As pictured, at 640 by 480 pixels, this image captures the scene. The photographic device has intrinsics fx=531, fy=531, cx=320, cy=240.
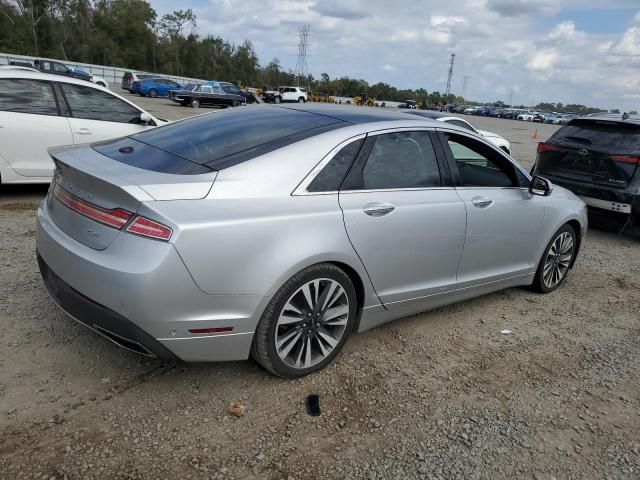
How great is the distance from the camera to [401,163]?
3607mm

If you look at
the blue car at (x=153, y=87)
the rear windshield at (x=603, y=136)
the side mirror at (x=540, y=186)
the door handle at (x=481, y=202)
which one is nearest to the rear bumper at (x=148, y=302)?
the door handle at (x=481, y=202)

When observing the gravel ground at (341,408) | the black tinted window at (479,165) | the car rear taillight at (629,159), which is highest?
the black tinted window at (479,165)

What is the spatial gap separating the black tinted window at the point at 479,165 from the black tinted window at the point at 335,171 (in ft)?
3.16

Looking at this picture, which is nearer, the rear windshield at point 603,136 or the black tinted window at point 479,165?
the black tinted window at point 479,165

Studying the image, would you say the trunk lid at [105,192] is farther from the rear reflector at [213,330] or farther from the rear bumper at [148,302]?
the rear reflector at [213,330]

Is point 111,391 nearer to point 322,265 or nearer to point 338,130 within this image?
point 322,265

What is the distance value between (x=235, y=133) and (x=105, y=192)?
39.3 inches

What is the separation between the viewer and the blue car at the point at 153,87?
37219 mm

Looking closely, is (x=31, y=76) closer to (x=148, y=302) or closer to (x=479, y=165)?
(x=148, y=302)

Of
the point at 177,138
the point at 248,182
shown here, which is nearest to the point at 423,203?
the point at 248,182

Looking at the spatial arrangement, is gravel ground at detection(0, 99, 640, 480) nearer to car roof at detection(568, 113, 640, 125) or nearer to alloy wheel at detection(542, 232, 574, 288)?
alloy wheel at detection(542, 232, 574, 288)

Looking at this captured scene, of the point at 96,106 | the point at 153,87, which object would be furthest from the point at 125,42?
the point at 96,106

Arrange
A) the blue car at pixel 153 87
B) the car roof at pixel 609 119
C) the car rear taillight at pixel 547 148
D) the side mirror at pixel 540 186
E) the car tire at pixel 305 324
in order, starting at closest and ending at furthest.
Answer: the car tire at pixel 305 324 → the side mirror at pixel 540 186 → the car roof at pixel 609 119 → the car rear taillight at pixel 547 148 → the blue car at pixel 153 87

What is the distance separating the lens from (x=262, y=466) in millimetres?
2500
